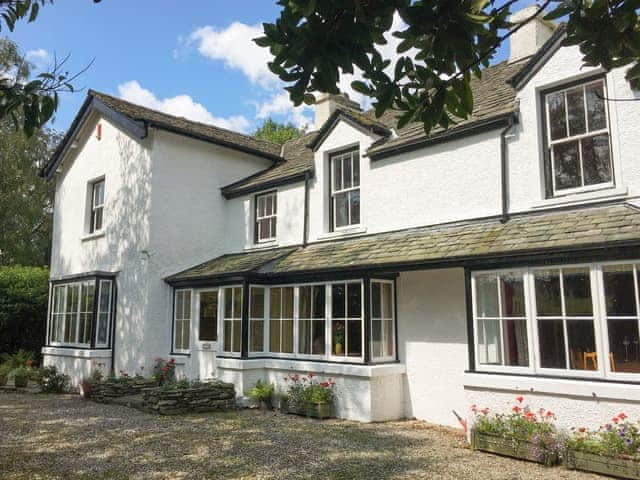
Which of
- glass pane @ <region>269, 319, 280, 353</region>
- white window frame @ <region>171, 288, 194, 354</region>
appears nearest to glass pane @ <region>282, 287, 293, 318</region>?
glass pane @ <region>269, 319, 280, 353</region>

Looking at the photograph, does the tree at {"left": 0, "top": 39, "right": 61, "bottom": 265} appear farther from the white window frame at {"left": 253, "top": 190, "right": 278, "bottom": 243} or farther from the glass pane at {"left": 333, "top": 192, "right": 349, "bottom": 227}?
the glass pane at {"left": 333, "top": 192, "right": 349, "bottom": 227}

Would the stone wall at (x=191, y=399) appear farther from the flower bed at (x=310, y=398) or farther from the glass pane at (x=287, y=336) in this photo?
the glass pane at (x=287, y=336)

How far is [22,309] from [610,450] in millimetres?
18284

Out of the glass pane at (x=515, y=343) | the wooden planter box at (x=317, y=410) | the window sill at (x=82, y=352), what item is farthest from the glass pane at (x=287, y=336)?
the window sill at (x=82, y=352)

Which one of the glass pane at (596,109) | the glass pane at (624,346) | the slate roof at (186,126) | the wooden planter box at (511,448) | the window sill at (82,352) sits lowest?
the wooden planter box at (511,448)

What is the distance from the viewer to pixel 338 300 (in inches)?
437

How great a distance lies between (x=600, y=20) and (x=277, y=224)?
441 inches

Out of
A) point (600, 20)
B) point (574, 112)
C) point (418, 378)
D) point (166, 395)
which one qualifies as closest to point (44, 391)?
point (166, 395)

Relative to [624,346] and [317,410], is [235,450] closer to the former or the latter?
[317,410]

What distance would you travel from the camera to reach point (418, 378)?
10188mm

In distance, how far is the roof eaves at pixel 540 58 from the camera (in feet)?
29.1

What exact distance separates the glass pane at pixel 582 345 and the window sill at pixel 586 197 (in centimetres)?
202

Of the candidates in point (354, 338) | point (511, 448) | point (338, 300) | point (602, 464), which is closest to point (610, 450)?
point (602, 464)

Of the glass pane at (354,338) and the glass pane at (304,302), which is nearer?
the glass pane at (354,338)
